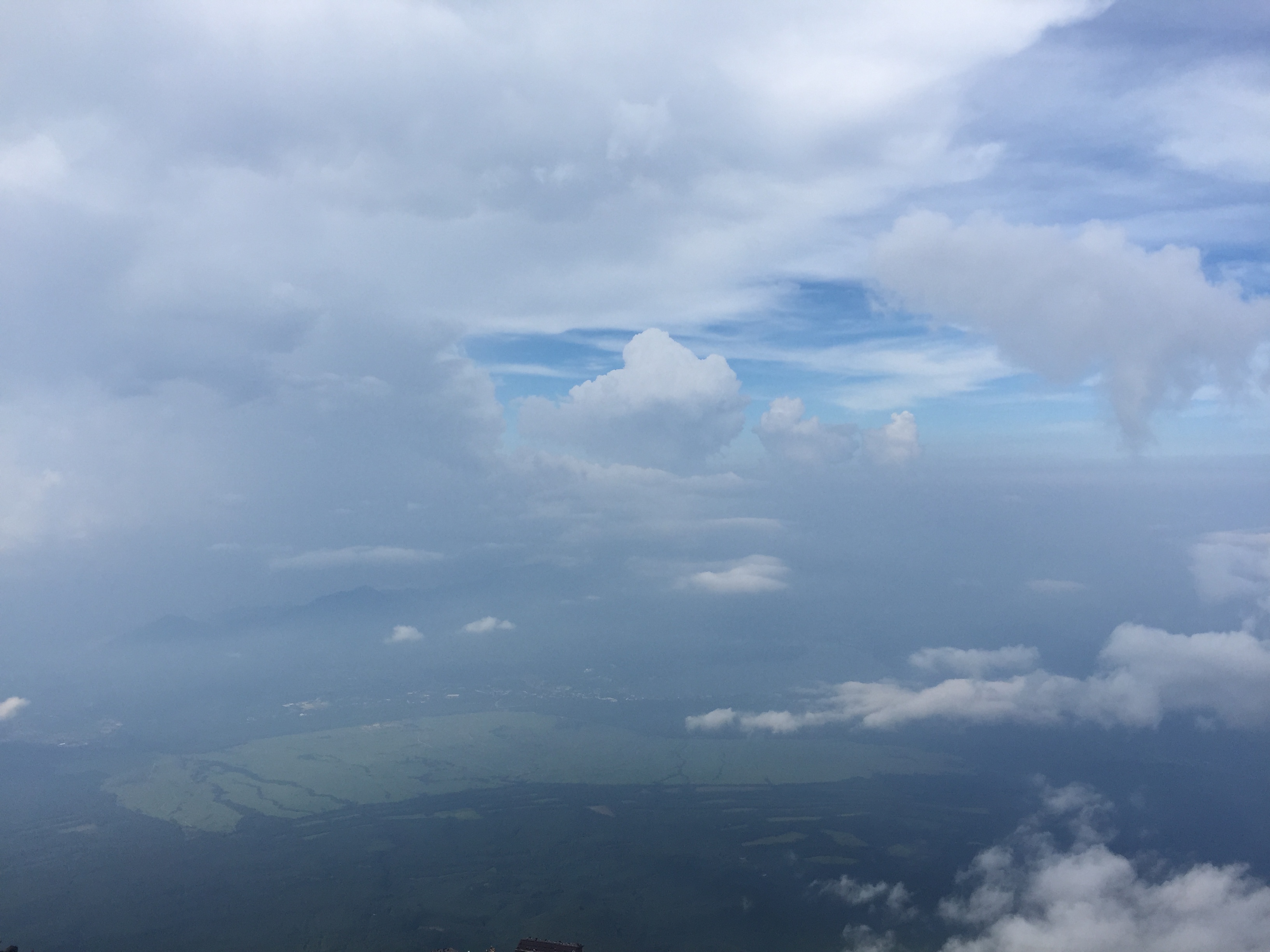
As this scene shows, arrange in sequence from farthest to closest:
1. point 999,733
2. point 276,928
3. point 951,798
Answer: point 999,733, point 951,798, point 276,928

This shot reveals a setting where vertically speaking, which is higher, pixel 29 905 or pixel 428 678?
pixel 428 678

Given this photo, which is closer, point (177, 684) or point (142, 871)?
point (142, 871)

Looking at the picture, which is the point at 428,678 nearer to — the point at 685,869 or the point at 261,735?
the point at 261,735

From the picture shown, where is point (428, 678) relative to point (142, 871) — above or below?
above

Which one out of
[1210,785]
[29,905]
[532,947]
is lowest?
[1210,785]

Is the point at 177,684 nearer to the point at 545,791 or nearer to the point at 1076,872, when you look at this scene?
the point at 545,791

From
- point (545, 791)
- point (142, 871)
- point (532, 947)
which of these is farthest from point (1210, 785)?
point (142, 871)

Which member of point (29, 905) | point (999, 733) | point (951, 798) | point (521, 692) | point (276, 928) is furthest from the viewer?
point (521, 692)

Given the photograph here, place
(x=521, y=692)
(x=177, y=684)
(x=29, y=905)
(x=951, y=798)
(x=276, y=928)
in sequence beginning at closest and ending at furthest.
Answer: (x=276, y=928)
(x=29, y=905)
(x=951, y=798)
(x=521, y=692)
(x=177, y=684)

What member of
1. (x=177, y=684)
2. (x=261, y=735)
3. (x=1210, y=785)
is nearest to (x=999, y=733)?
(x=1210, y=785)
